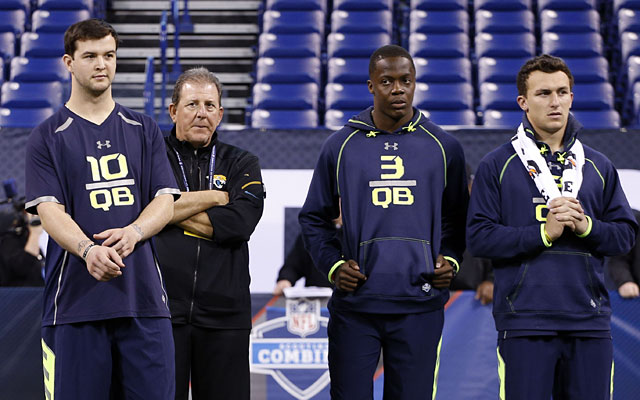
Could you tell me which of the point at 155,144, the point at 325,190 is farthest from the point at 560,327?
the point at 155,144

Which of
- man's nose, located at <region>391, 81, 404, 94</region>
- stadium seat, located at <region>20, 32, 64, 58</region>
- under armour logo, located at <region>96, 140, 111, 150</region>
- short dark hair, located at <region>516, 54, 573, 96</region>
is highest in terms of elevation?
stadium seat, located at <region>20, 32, 64, 58</region>

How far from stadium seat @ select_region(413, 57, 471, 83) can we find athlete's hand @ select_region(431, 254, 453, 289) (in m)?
5.32

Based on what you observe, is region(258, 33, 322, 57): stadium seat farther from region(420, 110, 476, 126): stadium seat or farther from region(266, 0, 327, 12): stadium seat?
region(420, 110, 476, 126): stadium seat

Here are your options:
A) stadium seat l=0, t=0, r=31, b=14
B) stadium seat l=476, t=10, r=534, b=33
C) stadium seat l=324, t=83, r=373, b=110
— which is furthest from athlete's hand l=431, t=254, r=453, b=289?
stadium seat l=0, t=0, r=31, b=14

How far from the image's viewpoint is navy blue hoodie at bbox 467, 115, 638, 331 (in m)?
3.01

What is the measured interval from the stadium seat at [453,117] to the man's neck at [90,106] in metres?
4.90

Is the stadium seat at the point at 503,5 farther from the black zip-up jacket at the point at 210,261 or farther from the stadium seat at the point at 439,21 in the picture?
the black zip-up jacket at the point at 210,261

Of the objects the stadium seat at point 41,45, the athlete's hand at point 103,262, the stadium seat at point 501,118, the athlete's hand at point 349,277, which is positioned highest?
the stadium seat at point 41,45

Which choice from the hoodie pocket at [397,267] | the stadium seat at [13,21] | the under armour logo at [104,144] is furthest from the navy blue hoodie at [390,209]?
the stadium seat at [13,21]

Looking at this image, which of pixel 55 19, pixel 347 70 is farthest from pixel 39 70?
pixel 347 70

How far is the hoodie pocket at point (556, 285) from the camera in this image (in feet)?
Answer: 9.88

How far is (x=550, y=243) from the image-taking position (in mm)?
3004

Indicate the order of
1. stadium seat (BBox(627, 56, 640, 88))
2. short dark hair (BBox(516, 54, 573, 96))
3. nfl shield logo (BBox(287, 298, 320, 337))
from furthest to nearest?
stadium seat (BBox(627, 56, 640, 88))
nfl shield logo (BBox(287, 298, 320, 337))
short dark hair (BBox(516, 54, 573, 96))

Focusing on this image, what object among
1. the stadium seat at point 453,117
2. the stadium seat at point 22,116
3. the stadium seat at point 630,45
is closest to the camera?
the stadium seat at point 22,116
